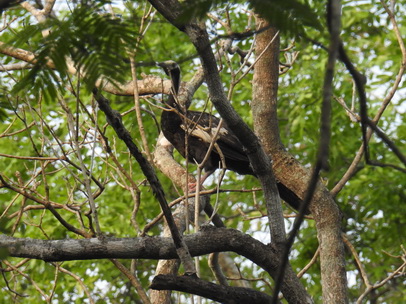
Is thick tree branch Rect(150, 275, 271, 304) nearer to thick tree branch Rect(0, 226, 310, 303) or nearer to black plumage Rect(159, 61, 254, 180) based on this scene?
thick tree branch Rect(0, 226, 310, 303)

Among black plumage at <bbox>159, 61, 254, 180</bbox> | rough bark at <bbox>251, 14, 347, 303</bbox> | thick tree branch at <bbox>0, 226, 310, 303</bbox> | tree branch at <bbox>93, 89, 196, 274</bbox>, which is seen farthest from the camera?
black plumage at <bbox>159, 61, 254, 180</bbox>

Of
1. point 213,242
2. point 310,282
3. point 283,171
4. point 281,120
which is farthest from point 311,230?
point 213,242

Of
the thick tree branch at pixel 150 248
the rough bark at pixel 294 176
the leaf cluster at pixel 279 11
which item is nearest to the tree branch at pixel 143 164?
the thick tree branch at pixel 150 248

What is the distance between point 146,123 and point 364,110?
24.8 ft

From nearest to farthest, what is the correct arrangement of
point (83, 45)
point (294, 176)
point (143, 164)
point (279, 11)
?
1. point (279, 11)
2. point (83, 45)
3. point (143, 164)
4. point (294, 176)

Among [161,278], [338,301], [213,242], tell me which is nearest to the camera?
[161,278]

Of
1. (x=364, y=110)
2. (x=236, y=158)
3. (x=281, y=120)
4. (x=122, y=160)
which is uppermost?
(x=281, y=120)

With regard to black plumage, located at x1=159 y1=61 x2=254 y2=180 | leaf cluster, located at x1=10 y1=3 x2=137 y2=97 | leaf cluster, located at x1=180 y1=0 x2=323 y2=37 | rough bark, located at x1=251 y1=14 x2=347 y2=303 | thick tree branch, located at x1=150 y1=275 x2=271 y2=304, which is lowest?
leaf cluster, located at x1=180 y1=0 x2=323 y2=37

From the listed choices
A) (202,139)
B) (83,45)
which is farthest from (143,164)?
(202,139)

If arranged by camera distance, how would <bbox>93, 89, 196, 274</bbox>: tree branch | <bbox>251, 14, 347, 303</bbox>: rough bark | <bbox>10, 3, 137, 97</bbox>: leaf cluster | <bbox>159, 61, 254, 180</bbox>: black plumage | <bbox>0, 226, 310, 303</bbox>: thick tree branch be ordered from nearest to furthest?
1. <bbox>10, 3, 137, 97</bbox>: leaf cluster
2. <bbox>93, 89, 196, 274</bbox>: tree branch
3. <bbox>0, 226, 310, 303</bbox>: thick tree branch
4. <bbox>251, 14, 347, 303</bbox>: rough bark
5. <bbox>159, 61, 254, 180</bbox>: black plumage

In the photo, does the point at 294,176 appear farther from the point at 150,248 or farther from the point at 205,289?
the point at 205,289

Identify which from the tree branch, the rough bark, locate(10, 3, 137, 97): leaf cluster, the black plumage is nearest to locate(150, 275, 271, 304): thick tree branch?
the tree branch

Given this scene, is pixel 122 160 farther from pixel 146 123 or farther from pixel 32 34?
pixel 32 34

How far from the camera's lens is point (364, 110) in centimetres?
153
